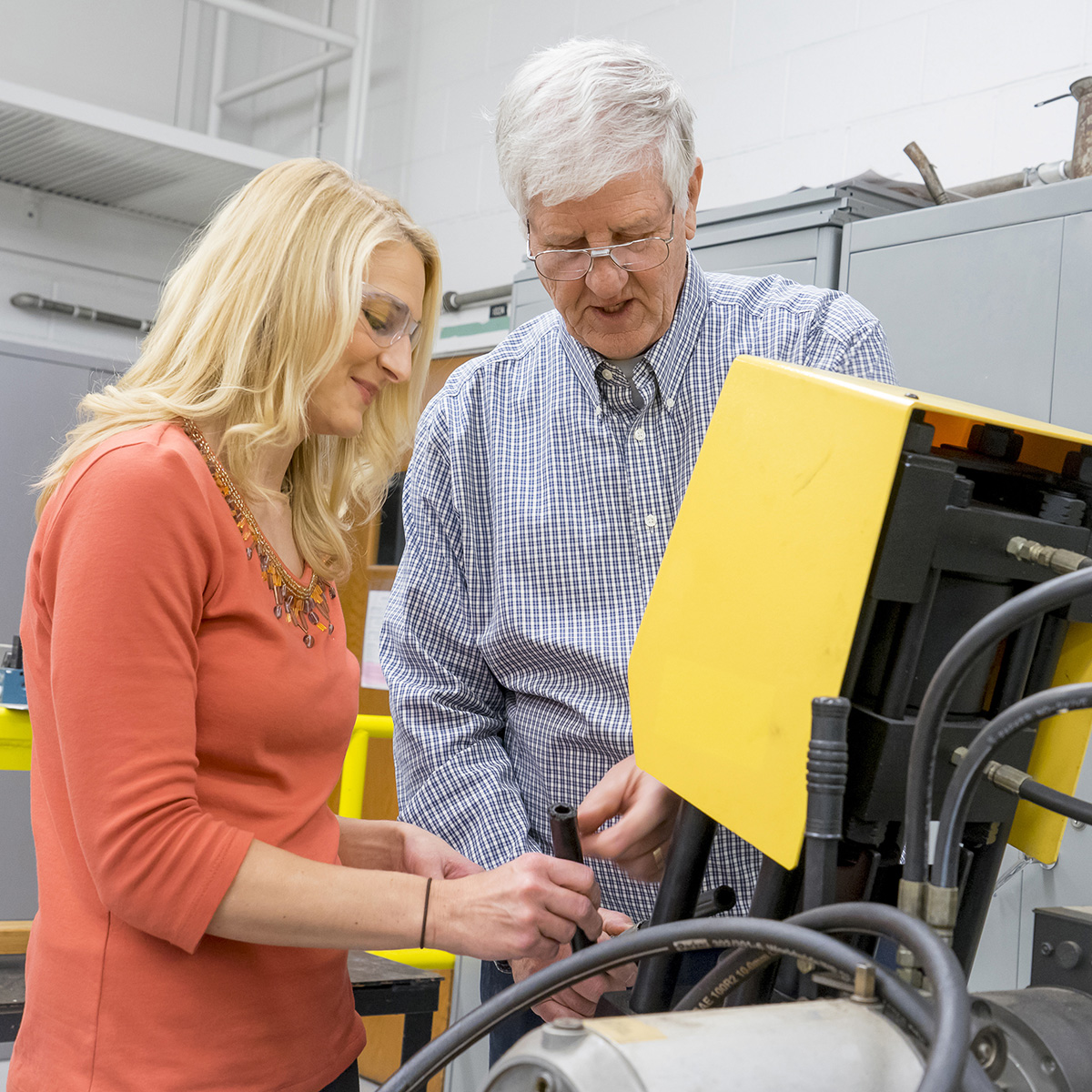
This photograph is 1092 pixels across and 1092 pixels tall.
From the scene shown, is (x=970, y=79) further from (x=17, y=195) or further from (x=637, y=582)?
(x=17, y=195)

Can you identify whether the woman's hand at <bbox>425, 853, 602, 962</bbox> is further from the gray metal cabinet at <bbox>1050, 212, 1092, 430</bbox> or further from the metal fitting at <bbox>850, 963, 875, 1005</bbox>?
the gray metal cabinet at <bbox>1050, 212, 1092, 430</bbox>

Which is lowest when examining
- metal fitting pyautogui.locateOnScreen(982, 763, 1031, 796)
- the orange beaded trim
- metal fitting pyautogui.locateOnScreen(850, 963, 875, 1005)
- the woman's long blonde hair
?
metal fitting pyautogui.locateOnScreen(850, 963, 875, 1005)

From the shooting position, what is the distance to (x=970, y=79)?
7.66ft

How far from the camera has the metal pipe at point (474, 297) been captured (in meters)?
3.44

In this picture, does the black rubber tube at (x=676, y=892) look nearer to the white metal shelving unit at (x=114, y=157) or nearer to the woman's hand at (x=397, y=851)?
the woman's hand at (x=397, y=851)

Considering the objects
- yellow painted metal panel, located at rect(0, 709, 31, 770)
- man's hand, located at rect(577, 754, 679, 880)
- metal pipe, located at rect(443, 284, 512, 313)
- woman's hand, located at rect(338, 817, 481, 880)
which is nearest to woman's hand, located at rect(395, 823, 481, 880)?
woman's hand, located at rect(338, 817, 481, 880)

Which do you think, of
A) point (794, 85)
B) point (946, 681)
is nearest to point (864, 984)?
point (946, 681)

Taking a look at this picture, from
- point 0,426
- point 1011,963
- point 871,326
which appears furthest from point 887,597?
point 0,426

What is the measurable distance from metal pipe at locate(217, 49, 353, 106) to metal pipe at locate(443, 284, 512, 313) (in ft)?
3.46

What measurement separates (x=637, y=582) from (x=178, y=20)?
4132mm

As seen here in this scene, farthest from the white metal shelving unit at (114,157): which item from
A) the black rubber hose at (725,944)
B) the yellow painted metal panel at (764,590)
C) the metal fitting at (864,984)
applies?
the metal fitting at (864,984)

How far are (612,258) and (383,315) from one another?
0.23 metres

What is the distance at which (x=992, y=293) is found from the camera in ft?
5.71

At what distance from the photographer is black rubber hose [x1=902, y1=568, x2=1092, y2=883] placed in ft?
1.48
